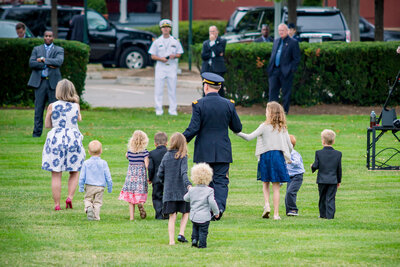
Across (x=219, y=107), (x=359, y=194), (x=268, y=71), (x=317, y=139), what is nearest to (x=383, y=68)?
(x=268, y=71)

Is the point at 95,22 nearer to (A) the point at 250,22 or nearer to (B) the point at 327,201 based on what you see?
(A) the point at 250,22

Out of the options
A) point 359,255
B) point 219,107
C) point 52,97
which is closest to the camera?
point 359,255

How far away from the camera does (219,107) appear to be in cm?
898

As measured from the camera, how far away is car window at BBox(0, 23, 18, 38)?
75.7ft

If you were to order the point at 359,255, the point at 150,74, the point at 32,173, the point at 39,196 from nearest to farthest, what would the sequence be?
1. the point at 359,255
2. the point at 39,196
3. the point at 32,173
4. the point at 150,74

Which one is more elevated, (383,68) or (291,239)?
(383,68)

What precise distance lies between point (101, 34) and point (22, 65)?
34.4 ft

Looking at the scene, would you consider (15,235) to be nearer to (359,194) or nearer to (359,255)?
(359,255)

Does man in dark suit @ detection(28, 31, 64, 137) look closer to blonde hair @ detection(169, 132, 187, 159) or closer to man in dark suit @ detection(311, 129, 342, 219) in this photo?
man in dark suit @ detection(311, 129, 342, 219)

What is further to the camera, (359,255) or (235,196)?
(235,196)

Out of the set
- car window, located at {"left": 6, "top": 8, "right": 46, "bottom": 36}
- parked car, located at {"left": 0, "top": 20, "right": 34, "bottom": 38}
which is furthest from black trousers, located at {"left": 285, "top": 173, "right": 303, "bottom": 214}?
car window, located at {"left": 6, "top": 8, "right": 46, "bottom": 36}

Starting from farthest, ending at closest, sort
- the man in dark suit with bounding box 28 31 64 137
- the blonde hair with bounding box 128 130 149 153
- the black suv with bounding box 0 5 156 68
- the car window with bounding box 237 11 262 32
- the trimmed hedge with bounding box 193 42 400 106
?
the black suv with bounding box 0 5 156 68 < the car window with bounding box 237 11 262 32 < the trimmed hedge with bounding box 193 42 400 106 < the man in dark suit with bounding box 28 31 64 137 < the blonde hair with bounding box 128 130 149 153

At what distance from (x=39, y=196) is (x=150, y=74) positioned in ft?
60.5

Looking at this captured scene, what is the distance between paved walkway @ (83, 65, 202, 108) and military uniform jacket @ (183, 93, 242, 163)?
1103cm
